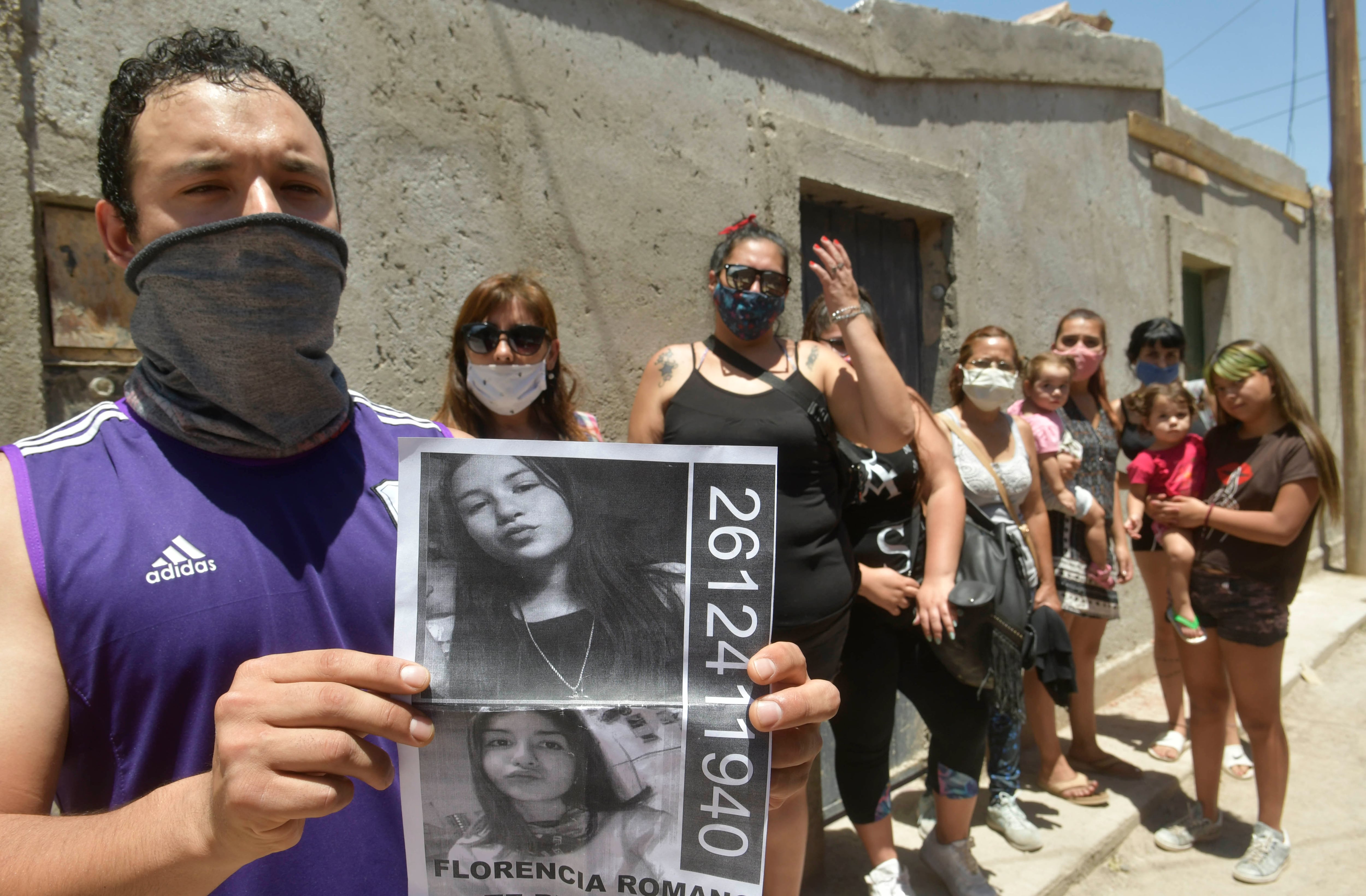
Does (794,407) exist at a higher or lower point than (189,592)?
higher

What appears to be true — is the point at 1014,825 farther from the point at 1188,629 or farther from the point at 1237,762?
the point at 1237,762

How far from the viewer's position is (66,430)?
39.2 inches

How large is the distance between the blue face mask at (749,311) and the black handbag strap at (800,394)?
71 mm

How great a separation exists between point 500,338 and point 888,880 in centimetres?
211

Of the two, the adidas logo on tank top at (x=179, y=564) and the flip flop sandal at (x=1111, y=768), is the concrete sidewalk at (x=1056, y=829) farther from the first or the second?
the adidas logo on tank top at (x=179, y=564)

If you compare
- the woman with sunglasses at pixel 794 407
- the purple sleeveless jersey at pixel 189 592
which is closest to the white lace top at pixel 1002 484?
the woman with sunglasses at pixel 794 407

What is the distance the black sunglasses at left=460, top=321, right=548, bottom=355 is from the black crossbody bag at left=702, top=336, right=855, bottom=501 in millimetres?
511

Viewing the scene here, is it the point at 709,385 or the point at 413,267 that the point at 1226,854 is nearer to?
the point at 709,385

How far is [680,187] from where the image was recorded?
3291 millimetres

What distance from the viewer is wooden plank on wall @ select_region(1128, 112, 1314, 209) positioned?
5.79m

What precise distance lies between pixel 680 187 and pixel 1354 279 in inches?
306

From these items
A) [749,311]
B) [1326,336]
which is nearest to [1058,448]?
[749,311]

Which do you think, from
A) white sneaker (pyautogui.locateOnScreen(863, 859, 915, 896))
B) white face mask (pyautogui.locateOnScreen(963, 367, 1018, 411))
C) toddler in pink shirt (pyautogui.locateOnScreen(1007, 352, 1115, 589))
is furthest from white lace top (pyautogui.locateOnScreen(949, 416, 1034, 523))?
white sneaker (pyautogui.locateOnScreen(863, 859, 915, 896))

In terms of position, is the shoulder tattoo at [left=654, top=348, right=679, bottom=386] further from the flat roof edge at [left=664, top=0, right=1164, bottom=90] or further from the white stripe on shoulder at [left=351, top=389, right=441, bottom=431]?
the flat roof edge at [left=664, top=0, right=1164, bottom=90]
